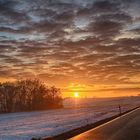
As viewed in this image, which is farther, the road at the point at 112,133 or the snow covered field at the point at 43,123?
the snow covered field at the point at 43,123

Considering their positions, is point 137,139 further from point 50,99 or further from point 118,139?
point 50,99

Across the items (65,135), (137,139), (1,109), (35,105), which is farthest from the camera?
(35,105)

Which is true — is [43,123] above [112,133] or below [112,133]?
above

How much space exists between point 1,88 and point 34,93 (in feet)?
31.7

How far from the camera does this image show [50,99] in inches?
4072

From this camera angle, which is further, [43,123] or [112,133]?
[43,123]

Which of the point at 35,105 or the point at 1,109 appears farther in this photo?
the point at 35,105

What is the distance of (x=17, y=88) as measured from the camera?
10238 centimetres

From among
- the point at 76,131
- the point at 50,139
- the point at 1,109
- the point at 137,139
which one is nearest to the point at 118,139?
the point at 137,139

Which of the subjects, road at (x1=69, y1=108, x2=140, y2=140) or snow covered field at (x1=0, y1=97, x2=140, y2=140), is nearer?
road at (x1=69, y1=108, x2=140, y2=140)

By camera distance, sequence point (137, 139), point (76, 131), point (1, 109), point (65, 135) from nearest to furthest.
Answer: point (137, 139) → point (65, 135) → point (76, 131) → point (1, 109)

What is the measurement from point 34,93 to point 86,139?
8737 centimetres

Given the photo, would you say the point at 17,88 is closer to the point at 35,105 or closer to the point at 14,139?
the point at 35,105

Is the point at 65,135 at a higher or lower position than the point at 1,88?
lower
